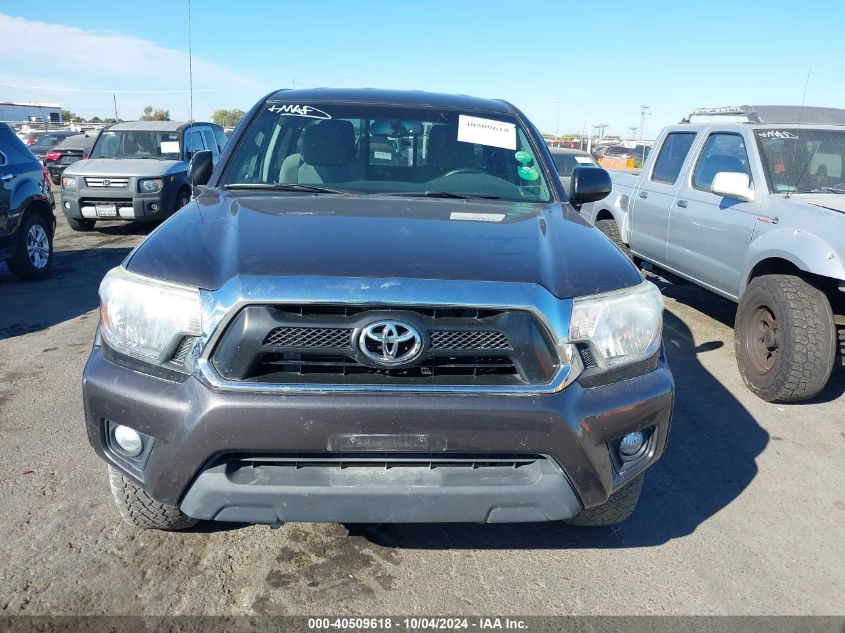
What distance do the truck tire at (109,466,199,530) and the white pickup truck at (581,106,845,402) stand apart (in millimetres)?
3706

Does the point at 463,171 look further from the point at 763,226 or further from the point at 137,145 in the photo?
the point at 137,145

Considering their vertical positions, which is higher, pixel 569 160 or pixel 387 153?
pixel 387 153

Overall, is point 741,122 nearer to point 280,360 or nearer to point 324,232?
point 324,232

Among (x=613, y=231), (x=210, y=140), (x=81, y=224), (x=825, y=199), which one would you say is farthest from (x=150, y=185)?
(x=825, y=199)

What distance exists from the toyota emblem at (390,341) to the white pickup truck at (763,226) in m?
3.22

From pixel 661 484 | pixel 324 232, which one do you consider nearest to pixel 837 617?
pixel 661 484

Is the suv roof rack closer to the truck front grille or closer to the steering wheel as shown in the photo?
the steering wheel

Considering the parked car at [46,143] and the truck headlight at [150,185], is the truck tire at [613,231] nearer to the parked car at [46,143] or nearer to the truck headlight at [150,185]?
the truck headlight at [150,185]

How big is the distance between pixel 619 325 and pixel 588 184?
151 cm

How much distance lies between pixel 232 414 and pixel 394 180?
1689mm

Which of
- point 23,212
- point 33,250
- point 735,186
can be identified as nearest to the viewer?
point 735,186

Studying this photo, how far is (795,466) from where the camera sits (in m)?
3.73

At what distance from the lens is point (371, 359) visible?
2.13 m

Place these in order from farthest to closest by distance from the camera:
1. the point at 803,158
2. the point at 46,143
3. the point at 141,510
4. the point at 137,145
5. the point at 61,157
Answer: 1. the point at 46,143
2. the point at 61,157
3. the point at 137,145
4. the point at 803,158
5. the point at 141,510
